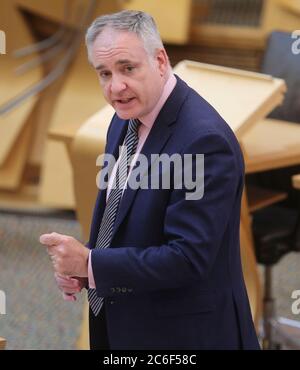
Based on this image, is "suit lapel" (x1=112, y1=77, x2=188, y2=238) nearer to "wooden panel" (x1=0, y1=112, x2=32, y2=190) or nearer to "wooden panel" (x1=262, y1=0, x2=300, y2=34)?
"wooden panel" (x1=262, y1=0, x2=300, y2=34)

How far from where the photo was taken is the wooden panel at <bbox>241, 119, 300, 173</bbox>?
10.8 feet

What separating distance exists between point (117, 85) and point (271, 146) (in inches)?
63.3

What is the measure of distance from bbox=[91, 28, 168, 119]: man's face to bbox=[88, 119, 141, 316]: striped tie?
0.35 ft

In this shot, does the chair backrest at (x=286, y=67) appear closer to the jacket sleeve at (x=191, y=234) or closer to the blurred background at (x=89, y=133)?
the blurred background at (x=89, y=133)

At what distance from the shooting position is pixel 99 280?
1958 millimetres

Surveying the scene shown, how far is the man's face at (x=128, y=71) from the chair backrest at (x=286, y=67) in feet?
Result: 6.49

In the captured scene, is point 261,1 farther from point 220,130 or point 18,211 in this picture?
point 220,130

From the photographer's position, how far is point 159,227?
196 cm

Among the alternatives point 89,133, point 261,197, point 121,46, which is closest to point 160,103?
point 121,46

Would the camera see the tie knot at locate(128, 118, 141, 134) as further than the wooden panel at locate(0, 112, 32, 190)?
No

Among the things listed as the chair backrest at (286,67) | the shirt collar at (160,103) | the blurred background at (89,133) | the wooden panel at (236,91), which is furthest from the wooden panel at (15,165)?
the shirt collar at (160,103)

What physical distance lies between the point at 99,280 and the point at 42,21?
140 inches

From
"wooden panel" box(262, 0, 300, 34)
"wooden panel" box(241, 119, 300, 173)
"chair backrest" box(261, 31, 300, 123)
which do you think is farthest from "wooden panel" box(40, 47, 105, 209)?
"wooden panel" box(241, 119, 300, 173)
